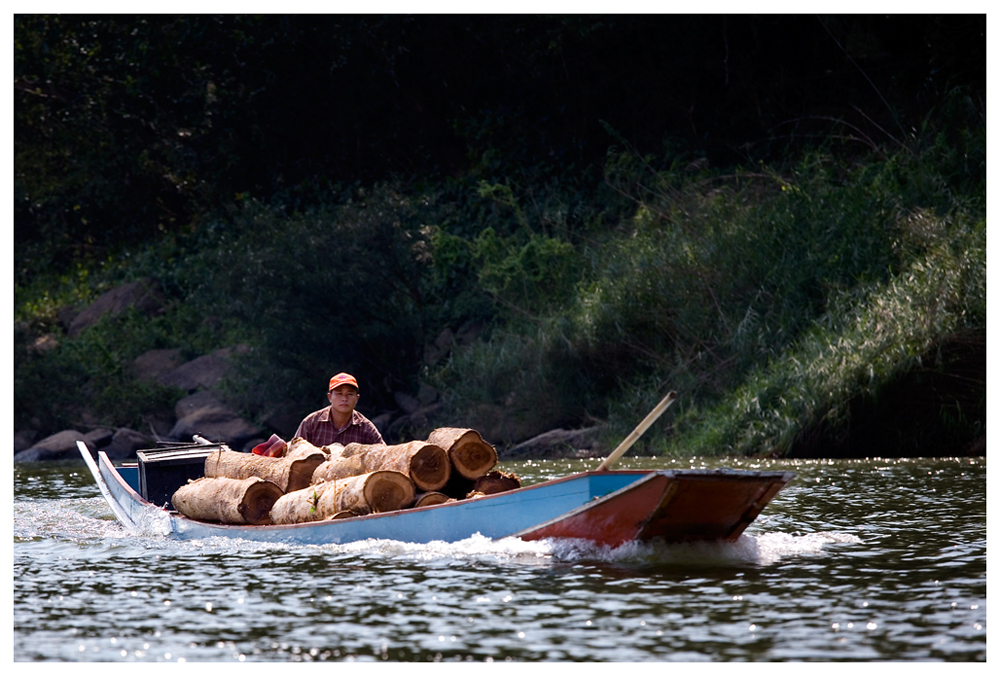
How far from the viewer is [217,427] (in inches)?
983

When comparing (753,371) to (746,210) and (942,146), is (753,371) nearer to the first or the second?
(746,210)

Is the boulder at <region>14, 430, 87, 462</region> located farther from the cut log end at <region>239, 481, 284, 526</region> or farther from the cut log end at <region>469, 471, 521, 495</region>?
the cut log end at <region>469, 471, 521, 495</region>

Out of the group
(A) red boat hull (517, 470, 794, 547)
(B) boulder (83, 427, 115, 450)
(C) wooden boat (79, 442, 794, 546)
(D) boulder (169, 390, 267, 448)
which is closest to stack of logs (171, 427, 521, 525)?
(C) wooden boat (79, 442, 794, 546)

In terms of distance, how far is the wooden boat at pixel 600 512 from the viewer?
8430 millimetres

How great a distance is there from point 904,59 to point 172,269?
18250mm

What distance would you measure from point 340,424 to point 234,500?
1.81 metres

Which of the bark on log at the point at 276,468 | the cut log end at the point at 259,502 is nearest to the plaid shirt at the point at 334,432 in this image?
the bark on log at the point at 276,468

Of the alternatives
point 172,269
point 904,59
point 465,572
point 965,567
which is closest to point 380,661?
point 465,572

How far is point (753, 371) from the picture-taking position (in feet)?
65.7

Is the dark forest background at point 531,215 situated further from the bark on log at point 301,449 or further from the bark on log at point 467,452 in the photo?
the bark on log at point 467,452

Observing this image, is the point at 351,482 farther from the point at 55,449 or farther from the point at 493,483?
the point at 55,449

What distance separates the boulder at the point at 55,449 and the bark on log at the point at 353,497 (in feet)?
49.2

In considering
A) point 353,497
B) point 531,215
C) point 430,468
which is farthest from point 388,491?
point 531,215

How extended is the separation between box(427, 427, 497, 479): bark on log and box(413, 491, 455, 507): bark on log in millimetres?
247
